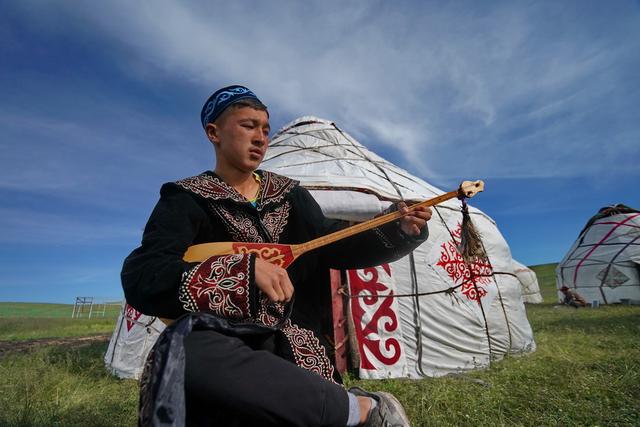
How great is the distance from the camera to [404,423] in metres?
1.35

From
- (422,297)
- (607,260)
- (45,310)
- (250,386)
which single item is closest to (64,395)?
(250,386)

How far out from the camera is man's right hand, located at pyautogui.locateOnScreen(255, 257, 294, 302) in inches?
47.3

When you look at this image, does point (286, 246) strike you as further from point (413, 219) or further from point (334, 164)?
point (334, 164)

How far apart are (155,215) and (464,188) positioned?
1.36 meters

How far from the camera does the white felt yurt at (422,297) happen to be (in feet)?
15.5

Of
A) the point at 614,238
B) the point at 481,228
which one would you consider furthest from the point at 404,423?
the point at 614,238

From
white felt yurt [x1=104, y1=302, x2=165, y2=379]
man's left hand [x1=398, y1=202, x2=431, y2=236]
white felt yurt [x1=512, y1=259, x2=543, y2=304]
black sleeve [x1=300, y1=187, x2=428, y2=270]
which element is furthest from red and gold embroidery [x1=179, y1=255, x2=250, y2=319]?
white felt yurt [x1=512, y1=259, x2=543, y2=304]

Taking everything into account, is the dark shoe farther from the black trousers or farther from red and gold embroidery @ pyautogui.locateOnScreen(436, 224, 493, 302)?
red and gold embroidery @ pyautogui.locateOnScreen(436, 224, 493, 302)

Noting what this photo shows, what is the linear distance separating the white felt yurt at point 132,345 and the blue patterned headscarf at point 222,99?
362 centimetres

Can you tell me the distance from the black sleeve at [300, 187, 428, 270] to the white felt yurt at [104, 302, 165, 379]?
357 centimetres

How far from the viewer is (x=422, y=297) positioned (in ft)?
16.6

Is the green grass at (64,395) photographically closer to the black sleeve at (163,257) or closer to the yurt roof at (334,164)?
the black sleeve at (163,257)

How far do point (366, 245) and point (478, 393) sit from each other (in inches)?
93.8

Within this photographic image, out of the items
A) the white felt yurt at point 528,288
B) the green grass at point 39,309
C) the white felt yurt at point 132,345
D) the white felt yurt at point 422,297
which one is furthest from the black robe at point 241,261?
the green grass at point 39,309
